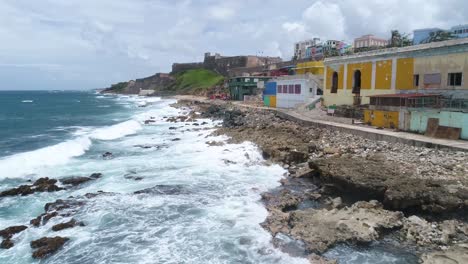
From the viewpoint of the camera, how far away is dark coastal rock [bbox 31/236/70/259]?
10013 mm

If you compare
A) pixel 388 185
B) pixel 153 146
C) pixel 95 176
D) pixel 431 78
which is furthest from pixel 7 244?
pixel 431 78

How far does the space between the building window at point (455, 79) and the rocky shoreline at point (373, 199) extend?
5.98 metres

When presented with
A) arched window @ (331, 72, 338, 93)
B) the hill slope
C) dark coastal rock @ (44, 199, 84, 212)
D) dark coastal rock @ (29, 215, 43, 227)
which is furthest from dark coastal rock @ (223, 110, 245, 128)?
the hill slope

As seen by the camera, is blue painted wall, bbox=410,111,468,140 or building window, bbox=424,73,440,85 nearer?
blue painted wall, bbox=410,111,468,140

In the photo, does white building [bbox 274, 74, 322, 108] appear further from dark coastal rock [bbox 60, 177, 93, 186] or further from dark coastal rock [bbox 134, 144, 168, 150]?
dark coastal rock [bbox 60, 177, 93, 186]

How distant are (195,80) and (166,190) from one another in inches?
3222

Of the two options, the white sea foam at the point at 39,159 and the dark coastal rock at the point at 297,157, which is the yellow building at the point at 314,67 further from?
the white sea foam at the point at 39,159

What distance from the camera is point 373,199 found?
502 inches

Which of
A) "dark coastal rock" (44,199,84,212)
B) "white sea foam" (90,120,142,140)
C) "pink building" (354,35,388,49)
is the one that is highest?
"pink building" (354,35,388,49)

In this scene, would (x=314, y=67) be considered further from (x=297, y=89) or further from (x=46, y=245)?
(x=46, y=245)

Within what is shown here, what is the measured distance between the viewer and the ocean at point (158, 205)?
9891 mm

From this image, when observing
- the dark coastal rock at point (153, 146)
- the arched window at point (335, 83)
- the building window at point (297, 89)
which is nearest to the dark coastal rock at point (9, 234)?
the dark coastal rock at point (153, 146)

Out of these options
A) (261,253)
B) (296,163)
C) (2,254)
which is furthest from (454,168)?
(2,254)

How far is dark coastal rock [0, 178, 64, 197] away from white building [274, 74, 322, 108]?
80.2 feet
